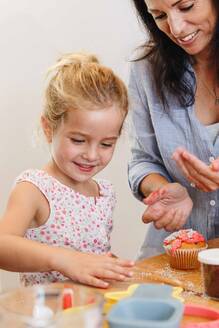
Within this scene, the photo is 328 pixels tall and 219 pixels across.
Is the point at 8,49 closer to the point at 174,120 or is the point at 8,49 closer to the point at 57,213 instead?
the point at 174,120

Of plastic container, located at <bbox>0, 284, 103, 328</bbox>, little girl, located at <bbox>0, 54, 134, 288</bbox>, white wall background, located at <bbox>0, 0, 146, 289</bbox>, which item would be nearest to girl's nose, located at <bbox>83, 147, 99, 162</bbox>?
little girl, located at <bbox>0, 54, 134, 288</bbox>

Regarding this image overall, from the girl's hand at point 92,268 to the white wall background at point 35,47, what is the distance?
1.44 m

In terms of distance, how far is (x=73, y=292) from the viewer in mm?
729

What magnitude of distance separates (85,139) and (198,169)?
26 centimetres

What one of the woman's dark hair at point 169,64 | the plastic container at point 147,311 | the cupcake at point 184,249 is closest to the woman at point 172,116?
the woman's dark hair at point 169,64

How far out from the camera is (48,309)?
0.69 meters

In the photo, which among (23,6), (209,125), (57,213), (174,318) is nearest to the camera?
(174,318)

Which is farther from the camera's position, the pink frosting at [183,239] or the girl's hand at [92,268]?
the pink frosting at [183,239]

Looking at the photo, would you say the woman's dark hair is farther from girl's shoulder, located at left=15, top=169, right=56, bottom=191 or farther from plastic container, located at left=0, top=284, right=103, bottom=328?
plastic container, located at left=0, top=284, right=103, bottom=328

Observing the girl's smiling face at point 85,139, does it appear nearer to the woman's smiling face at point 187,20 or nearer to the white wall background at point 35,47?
the woman's smiling face at point 187,20

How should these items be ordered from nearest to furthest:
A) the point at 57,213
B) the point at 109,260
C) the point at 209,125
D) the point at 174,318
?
1. the point at 174,318
2. the point at 109,260
3. the point at 57,213
4. the point at 209,125

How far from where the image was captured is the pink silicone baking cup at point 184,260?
125cm

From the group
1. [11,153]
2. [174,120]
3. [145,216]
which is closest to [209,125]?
[174,120]

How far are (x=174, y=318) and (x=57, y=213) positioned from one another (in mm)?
757
